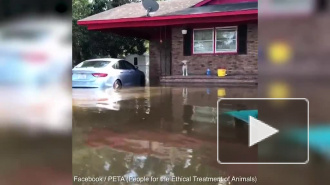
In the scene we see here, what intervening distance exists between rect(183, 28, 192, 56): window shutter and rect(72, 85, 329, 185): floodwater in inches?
158

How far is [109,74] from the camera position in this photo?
6656mm

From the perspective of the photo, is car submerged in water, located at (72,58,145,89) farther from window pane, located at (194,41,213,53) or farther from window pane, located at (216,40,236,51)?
window pane, located at (216,40,236,51)

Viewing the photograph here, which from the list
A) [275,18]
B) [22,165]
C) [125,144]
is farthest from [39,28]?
[125,144]

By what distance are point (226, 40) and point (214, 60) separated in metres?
0.64

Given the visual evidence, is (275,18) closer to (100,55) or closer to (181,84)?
(100,55)

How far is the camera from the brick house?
7.93 metres

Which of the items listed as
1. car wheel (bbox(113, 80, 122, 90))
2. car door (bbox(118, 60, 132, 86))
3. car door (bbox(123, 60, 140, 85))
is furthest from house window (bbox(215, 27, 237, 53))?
car wheel (bbox(113, 80, 122, 90))

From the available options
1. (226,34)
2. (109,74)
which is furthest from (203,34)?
(109,74)

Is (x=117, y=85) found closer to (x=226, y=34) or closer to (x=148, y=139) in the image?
(x=226, y=34)

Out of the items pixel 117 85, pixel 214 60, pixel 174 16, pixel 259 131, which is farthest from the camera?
pixel 214 60

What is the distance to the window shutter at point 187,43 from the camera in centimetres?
920

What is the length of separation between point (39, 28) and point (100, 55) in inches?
232

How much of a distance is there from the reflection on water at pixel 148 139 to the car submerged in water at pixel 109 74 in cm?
41

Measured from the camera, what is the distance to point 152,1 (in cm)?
870
